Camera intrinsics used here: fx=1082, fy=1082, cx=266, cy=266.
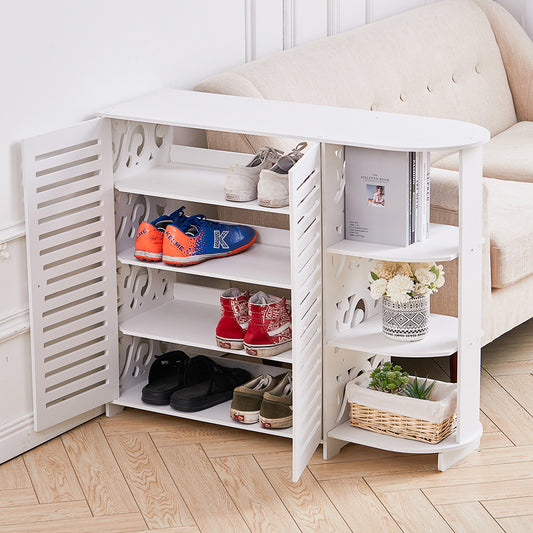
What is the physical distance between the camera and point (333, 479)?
254cm

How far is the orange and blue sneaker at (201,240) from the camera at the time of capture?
2.65m

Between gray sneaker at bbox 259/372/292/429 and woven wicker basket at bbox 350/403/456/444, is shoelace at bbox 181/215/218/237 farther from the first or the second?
woven wicker basket at bbox 350/403/456/444

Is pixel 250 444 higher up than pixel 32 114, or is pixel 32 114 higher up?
pixel 32 114

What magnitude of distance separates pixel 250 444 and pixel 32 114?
0.97 metres

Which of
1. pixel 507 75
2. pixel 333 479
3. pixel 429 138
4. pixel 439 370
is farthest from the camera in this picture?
pixel 507 75

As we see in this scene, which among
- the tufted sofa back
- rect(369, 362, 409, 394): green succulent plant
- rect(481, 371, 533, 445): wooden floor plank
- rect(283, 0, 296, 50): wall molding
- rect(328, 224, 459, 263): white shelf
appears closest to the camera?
rect(328, 224, 459, 263): white shelf

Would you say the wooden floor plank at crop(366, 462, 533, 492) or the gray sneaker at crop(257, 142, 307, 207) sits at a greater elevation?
the gray sneaker at crop(257, 142, 307, 207)

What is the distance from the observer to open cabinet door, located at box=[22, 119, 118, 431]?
2.57 meters

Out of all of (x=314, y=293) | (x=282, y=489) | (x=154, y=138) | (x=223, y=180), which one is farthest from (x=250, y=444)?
(x=154, y=138)

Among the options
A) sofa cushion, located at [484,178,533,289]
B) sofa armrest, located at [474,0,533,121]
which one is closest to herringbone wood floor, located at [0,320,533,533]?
sofa cushion, located at [484,178,533,289]

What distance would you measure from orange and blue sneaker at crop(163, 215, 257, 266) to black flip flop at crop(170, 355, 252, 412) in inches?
Answer: 13.0

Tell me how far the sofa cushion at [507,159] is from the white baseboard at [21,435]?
157 cm

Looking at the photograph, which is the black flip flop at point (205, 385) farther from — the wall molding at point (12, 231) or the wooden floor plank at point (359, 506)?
the wall molding at point (12, 231)

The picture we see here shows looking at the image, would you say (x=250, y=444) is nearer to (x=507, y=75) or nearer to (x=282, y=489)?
(x=282, y=489)
